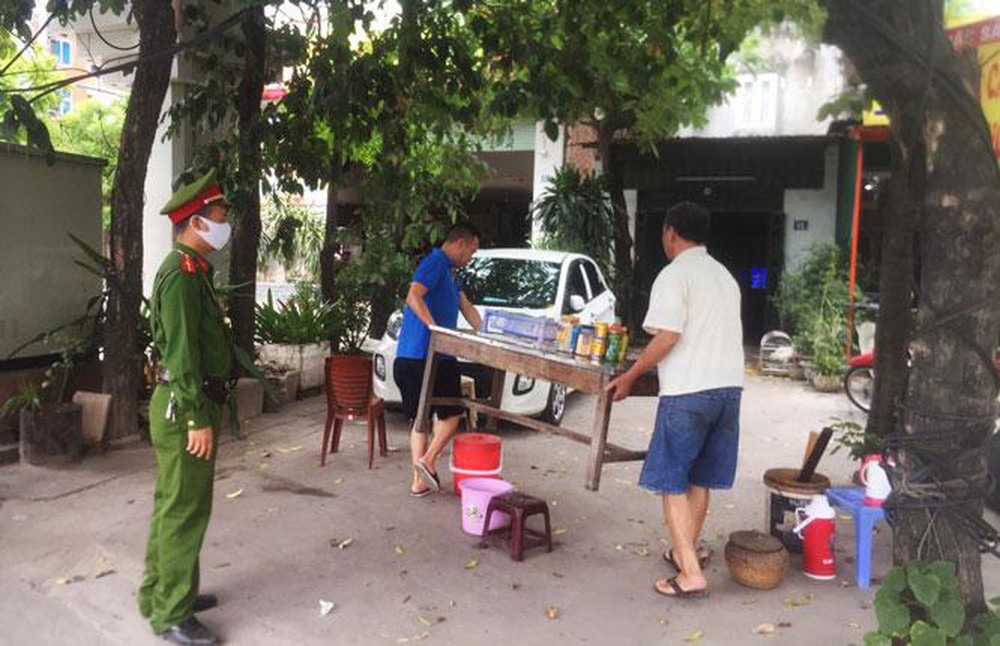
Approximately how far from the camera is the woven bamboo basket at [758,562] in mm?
4477

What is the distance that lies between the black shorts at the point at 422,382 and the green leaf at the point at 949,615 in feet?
11.4

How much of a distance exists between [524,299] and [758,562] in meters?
4.31

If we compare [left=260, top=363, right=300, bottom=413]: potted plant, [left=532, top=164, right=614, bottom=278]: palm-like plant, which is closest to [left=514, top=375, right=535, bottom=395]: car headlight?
[left=260, top=363, right=300, bottom=413]: potted plant

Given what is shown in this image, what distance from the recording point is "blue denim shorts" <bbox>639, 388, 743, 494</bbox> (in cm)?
423

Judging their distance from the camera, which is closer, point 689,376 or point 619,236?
point 689,376

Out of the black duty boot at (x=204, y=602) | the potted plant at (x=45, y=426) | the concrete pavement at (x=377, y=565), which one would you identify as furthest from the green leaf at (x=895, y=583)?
the potted plant at (x=45, y=426)

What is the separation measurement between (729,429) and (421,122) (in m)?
4.07

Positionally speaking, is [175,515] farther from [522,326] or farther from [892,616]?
[892,616]

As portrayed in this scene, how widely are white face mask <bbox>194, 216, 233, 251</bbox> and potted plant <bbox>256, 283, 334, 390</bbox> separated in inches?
209

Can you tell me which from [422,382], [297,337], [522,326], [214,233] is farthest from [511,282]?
[214,233]

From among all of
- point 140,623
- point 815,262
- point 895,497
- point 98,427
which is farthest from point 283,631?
point 815,262

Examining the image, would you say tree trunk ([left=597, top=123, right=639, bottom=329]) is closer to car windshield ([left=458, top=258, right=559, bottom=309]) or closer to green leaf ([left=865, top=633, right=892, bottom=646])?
car windshield ([left=458, top=258, right=559, bottom=309])

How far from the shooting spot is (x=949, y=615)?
2.97 m

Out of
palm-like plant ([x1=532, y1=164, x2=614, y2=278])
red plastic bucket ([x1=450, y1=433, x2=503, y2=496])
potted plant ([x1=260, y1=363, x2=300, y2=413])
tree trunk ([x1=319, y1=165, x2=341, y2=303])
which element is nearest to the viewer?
red plastic bucket ([x1=450, y1=433, x2=503, y2=496])
